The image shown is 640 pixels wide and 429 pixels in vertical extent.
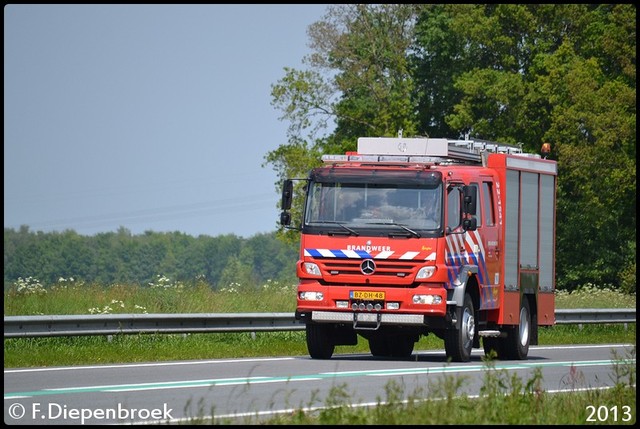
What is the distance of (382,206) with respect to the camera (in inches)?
838

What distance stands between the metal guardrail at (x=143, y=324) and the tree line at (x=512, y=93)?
3066 cm

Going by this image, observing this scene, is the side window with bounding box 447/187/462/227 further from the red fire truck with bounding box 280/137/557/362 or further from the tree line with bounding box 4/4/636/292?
the tree line with bounding box 4/4/636/292

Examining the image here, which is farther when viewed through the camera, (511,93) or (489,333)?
(511,93)

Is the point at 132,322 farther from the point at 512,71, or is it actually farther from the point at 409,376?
the point at 512,71

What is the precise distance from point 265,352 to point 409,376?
229 inches

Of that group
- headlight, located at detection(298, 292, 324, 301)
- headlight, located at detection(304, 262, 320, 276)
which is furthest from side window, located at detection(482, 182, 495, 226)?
headlight, located at detection(298, 292, 324, 301)

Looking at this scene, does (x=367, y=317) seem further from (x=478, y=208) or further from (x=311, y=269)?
(x=478, y=208)

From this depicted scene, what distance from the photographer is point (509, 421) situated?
11281 mm

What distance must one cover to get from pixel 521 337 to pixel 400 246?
4.05m

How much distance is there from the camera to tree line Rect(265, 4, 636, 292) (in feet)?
182

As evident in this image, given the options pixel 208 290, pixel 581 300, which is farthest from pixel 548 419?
pixel 581 300

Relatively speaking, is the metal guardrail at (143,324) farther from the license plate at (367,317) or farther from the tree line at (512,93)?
the tree line at (512,93)

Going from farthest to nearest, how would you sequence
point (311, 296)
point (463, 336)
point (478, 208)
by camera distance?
1. point (478, 208)
2. point (463, 336)
3. point (311, 296)

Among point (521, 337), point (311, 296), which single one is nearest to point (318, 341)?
point (311, 296)
